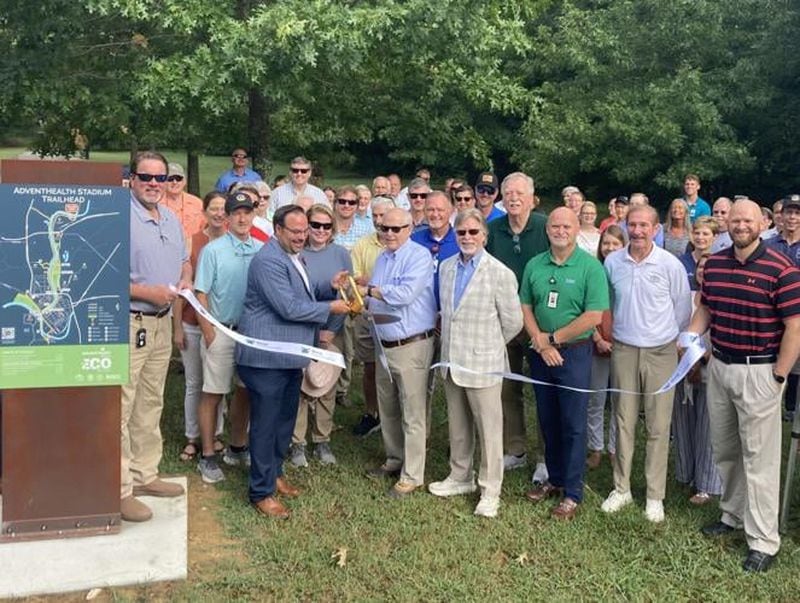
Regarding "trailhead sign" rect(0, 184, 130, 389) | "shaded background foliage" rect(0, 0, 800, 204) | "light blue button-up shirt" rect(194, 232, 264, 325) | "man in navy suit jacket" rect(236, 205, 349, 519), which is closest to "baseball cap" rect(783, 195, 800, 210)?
"man in navy suit jacket" rect(236, 205, 349, 519)

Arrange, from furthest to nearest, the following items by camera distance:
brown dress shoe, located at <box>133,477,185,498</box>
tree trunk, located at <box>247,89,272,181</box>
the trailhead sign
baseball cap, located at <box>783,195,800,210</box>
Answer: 1. tree trunk, located at <box>247,89,272,181</box>
2. baseball cap, located at <box>783,195,800,210</box>
3. brown dress shoe, located at <box>133,477,185,498</box>
4. the trailhead sign

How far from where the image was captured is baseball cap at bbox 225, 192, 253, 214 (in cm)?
523

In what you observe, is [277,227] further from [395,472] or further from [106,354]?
[395,472]

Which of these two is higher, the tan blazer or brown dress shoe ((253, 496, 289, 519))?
the tan blazer

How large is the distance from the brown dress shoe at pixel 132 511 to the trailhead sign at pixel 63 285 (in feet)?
2.75

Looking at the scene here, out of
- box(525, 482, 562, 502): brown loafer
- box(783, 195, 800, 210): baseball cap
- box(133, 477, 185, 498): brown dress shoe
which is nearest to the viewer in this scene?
box(133, 477, 185, 498): brown dress shoe

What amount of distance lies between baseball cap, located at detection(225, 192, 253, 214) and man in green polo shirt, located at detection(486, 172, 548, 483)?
172cm

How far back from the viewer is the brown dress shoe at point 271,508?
4.95 metres

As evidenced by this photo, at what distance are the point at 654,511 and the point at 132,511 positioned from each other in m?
3.28

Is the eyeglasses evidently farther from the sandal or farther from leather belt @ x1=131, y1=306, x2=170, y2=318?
the sandal

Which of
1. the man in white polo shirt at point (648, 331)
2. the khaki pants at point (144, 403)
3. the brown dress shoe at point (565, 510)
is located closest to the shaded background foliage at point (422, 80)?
the khaki pants at point (144, 403)

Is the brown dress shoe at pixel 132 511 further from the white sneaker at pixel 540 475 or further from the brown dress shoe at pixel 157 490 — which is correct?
the white sneaker at pixel 540 475

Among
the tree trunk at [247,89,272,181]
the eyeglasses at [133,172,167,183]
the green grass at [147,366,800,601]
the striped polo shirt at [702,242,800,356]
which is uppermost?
the tree trunk at [247,89,272,181]

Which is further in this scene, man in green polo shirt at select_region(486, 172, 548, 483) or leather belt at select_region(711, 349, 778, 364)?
man in green polo shirt at select_region(486, 172, 548, 483)
